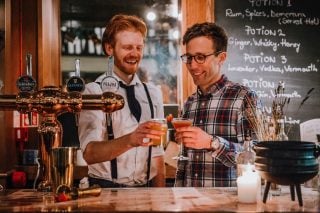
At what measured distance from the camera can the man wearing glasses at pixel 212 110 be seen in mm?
3000

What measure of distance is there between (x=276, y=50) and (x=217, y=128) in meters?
1.67

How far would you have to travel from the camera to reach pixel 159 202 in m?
1.97

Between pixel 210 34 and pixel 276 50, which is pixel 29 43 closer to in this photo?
pixel 210 34

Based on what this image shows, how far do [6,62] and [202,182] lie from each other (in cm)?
256

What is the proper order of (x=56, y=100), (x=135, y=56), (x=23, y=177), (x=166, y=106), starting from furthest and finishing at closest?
1. (x=166, y=106)
2. (x=23, y=177)
3. (x=135, y=56)
4. (x=56, y=100)

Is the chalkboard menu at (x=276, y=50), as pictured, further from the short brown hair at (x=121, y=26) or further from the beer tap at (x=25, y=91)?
the beer tap at (x=25, y=91)

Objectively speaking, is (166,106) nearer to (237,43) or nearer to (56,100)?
(237,43)

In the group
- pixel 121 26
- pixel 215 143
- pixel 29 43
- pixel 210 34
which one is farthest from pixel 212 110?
pixel 29 43

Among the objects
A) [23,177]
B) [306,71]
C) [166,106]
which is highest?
[306,71]

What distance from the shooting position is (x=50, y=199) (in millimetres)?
2111

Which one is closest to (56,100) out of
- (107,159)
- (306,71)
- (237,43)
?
(107,159)

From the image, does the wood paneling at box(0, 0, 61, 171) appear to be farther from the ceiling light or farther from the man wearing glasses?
the man wearing glasses

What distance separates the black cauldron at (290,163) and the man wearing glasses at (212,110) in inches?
32.1

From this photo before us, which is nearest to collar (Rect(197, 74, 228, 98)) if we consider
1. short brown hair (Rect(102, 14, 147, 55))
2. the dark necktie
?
the dark necktie
